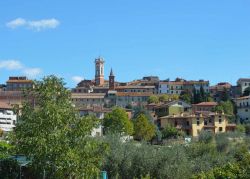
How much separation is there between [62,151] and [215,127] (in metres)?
62.1

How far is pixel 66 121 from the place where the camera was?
1722 centimetres

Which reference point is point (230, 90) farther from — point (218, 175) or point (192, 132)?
point (218, 175)

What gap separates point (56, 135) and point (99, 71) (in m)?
135

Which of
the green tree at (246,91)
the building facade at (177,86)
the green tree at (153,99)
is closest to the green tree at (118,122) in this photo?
the green tree at (153,99)

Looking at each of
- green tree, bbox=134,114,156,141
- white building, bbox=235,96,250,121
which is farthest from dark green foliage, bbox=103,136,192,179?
white building, bbox=235,96,250,121

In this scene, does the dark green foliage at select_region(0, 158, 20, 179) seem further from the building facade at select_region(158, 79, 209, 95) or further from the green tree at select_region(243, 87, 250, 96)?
the building facade at select_region(158, 79, 209, 95)

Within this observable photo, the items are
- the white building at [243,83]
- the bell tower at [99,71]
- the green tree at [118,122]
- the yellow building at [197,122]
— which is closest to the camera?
the green tree at [118,122]

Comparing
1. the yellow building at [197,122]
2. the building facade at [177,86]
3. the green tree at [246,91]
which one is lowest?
the yellow building at [197,122]

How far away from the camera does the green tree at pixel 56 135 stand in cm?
1653

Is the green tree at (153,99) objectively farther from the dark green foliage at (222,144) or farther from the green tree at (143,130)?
the dark green foliage at (222,144)

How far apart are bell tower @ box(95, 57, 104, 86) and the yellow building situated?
65.4 metres

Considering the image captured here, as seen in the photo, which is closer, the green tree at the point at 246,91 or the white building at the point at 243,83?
the green tree at the point at 246,91

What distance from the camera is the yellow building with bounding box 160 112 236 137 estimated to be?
74.9 metres

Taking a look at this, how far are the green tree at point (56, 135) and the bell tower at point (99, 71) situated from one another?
122613 millimetres
